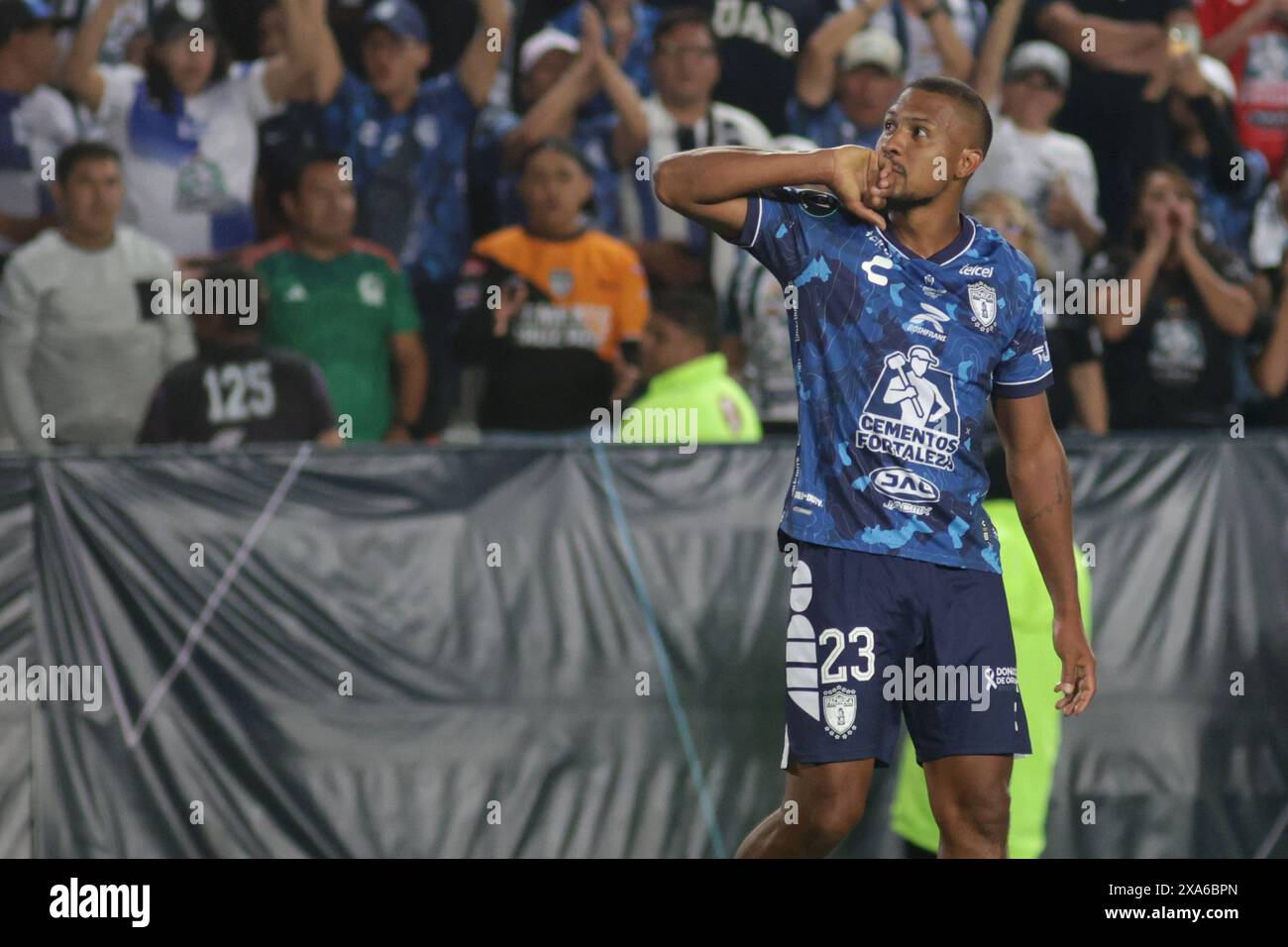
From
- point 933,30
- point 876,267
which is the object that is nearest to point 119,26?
point 933,30

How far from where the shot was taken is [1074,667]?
4852 millimetres

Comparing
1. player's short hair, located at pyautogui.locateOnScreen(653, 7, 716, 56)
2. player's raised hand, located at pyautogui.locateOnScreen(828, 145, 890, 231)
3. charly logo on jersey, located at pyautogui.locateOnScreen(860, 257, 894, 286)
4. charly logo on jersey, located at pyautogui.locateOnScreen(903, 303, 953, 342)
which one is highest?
player's short hair, located at pyautogui.locateOnScreen(653, 7, 716, 56)

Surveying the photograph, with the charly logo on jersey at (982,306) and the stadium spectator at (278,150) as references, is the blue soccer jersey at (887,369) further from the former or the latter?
the stadium spectator at (278,150)

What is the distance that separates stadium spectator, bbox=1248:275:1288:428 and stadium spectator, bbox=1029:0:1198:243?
107cm

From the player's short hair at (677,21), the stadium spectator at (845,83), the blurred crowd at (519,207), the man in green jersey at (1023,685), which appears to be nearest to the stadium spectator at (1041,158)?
the blurred crowd at (519,207)

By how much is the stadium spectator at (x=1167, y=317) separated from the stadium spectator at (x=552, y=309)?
2.46 m

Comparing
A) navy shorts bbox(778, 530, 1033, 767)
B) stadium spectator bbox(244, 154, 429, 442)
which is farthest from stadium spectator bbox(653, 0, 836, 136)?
navy shorts bbox(778, 530, 1033, 767)

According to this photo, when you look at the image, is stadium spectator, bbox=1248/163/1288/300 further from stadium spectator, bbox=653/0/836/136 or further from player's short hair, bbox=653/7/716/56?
player's short hair, bbox=653/7/716/56

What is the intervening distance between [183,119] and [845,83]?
3.39m

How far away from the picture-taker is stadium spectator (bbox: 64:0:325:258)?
8.75 meters

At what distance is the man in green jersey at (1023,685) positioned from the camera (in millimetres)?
6047

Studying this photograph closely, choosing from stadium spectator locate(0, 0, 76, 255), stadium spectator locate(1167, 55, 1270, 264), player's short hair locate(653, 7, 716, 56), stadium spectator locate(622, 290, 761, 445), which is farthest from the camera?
stadium spectator locate(1167, 55, 1270, 264)

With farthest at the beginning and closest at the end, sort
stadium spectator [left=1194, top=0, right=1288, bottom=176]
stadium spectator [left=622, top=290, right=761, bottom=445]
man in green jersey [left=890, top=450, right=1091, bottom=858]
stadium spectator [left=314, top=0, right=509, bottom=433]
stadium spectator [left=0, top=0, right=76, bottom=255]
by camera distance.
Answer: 1. stadium spectator [left=1194, top=0, right=1288, bottom=176]
2. stadium spectator [left=314, top=0, right=509, bottom=433]
3. stadium spectator [left=0, top=0, right=76, bottom=255]
4. stadium spectator [left=622, top=290, right=761, bottom=445]
5. man in green jersey [left=890, top=450, right=1091, bottom=858]

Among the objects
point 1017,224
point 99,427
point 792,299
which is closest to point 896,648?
point 792,299
